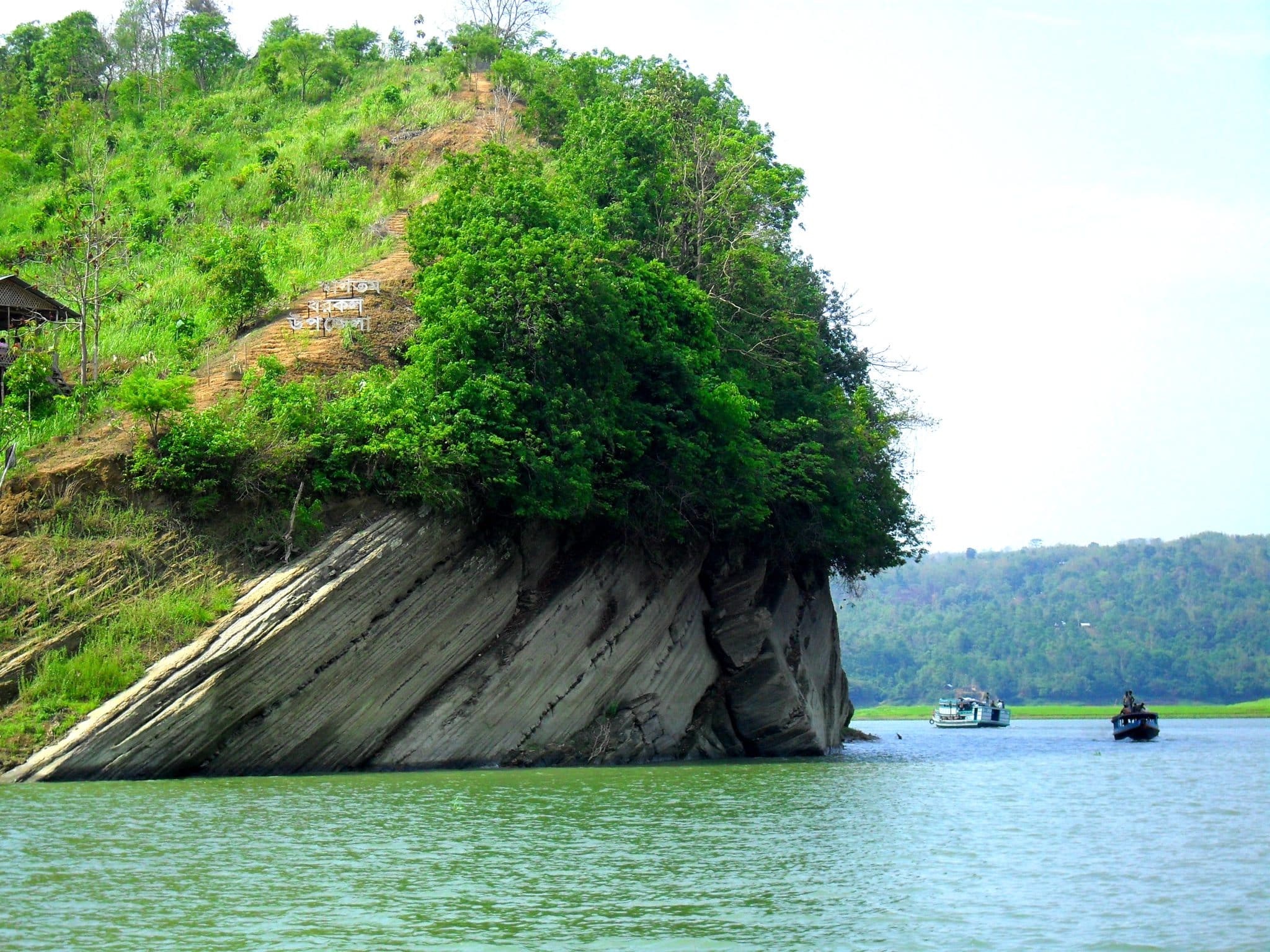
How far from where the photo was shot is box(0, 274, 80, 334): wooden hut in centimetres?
2919

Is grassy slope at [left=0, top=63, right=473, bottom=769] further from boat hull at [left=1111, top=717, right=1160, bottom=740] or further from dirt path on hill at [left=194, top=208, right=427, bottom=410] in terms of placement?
boat hull at [left=1111, top=717, right=1160, bottom=740]

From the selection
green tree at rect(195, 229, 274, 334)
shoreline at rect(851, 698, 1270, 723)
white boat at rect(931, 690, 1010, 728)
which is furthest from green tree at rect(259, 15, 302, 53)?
shoreline at rect(851, 698, 1270, 723)

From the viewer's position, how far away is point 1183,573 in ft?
522

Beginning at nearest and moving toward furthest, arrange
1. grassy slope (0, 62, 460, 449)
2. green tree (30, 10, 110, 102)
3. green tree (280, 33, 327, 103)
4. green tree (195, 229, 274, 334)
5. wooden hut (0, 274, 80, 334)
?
1. wooden hut (0, 274, 80, 334)
2. green tree (195, 229, 274, 334)
3. grassy slope (0, 62, 460, 449)
4. green tree (280, 33, 327, 103)
5. green tree (30, 10, 110, 102)

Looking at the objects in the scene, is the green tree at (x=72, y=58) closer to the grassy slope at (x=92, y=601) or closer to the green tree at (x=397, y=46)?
the green tree at (x=397, y=46)

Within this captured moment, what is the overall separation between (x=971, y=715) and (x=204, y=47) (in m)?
55.8

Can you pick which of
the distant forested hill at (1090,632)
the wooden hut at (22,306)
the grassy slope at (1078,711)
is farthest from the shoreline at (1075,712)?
the wooden hut at (22,306)

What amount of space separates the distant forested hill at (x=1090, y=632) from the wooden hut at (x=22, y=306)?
101 m

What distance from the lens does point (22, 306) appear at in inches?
1166

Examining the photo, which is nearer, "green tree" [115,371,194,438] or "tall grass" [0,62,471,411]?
"green tree" [115,371,194,438]

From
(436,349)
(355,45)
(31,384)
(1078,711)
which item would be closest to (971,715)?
(1078,711)

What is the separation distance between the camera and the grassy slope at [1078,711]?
112562 millimetres

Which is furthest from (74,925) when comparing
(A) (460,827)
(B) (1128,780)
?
(B) (1128,780)

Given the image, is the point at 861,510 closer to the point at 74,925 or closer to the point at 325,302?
the point at 325,302
